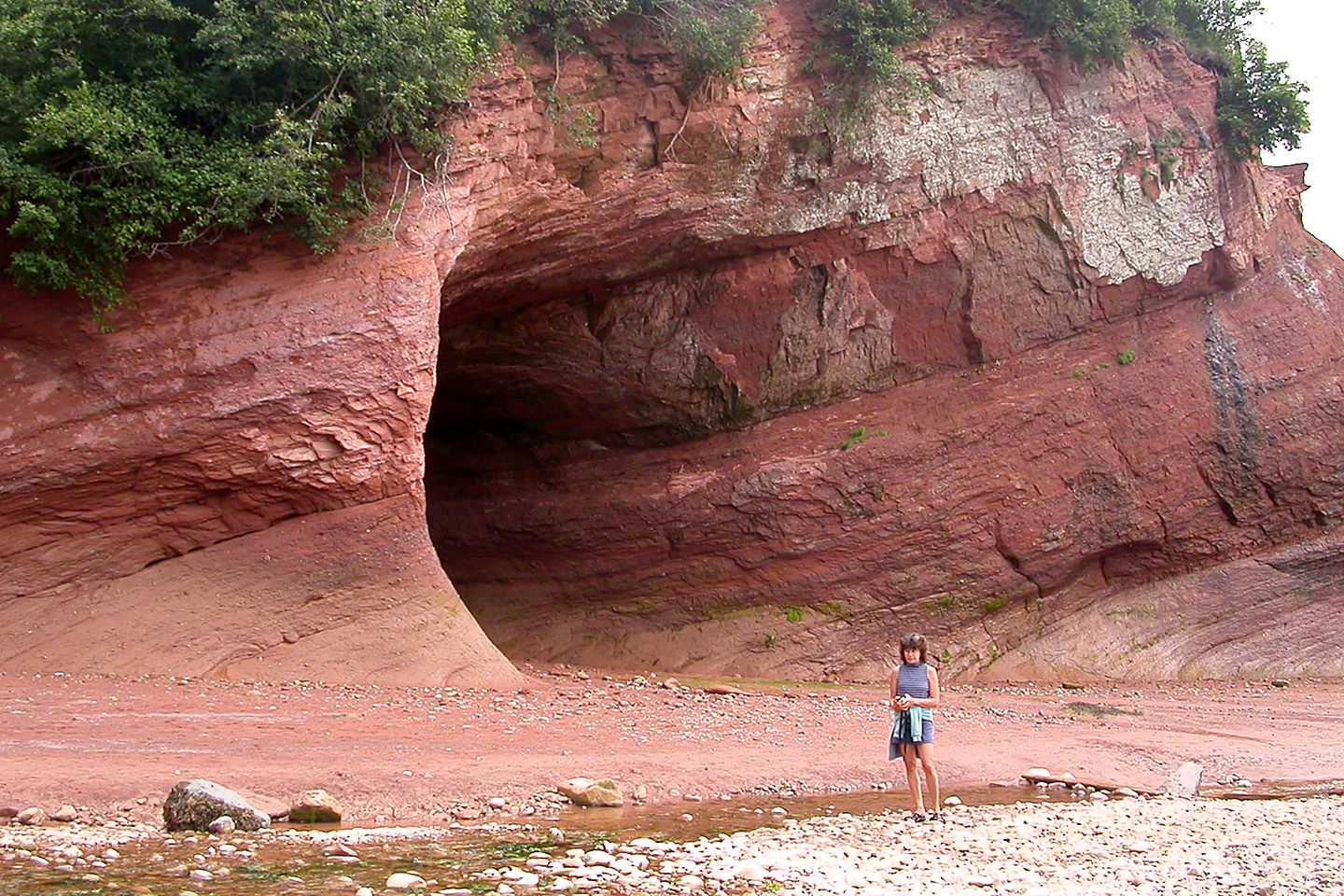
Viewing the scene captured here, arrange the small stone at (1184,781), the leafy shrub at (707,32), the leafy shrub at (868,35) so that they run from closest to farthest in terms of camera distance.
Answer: the small stone at (1184,781)
the leafy shrub at (707,32)
the leafy shrub at (868,35)

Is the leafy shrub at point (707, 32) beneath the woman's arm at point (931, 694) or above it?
above

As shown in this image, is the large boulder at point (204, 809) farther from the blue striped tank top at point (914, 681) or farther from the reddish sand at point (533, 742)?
A: the blue striped tank top at point (914, 681)

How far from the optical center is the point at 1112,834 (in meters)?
7.08

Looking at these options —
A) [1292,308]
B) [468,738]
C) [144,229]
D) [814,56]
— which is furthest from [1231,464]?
[144,229]

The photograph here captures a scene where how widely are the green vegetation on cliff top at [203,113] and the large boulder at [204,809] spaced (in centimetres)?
616

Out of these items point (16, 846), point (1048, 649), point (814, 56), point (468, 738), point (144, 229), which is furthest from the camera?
point (1048, 649)

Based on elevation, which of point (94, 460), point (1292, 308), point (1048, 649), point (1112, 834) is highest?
point (1292, 308)

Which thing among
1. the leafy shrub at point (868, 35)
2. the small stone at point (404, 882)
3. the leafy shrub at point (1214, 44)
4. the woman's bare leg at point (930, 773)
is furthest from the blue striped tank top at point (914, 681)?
the leafy shrub at point (1214, 44)

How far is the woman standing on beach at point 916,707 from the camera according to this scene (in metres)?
7.38

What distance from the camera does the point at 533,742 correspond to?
8.99 metres

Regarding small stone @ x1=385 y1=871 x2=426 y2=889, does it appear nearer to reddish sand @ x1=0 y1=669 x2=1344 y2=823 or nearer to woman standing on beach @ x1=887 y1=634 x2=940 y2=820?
reddish sand @ x1=0 y1=669 x2=1344 y2=823

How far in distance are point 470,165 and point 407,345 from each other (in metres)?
2.37

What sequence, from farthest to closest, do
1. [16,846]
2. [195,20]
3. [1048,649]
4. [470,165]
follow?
[1048,649]
[470,165]
[195,20]
[16,846]

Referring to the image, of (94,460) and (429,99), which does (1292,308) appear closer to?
(429,99)
